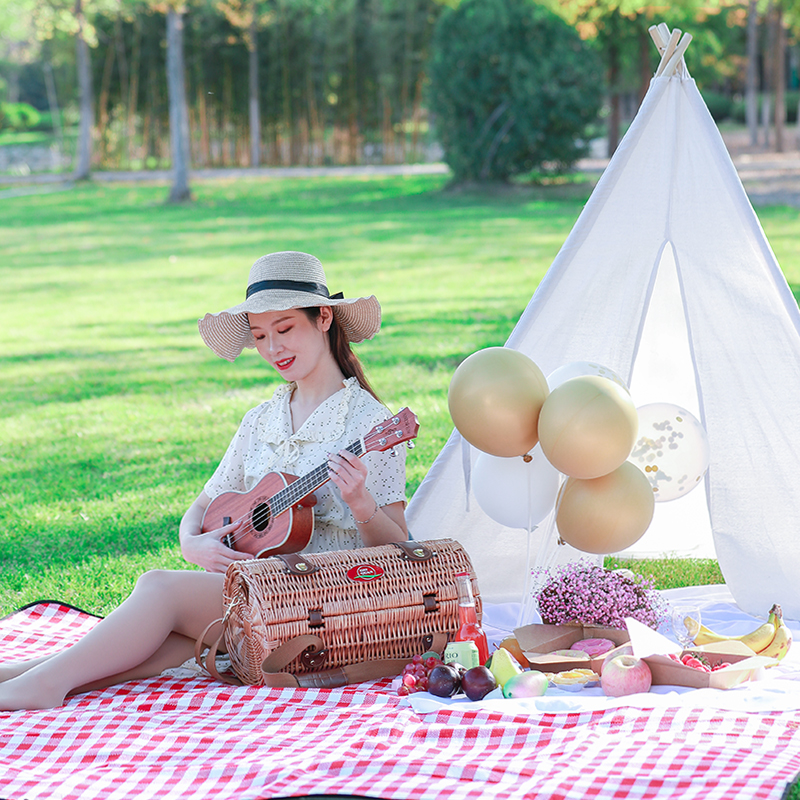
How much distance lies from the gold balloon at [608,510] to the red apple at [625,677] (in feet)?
1.17

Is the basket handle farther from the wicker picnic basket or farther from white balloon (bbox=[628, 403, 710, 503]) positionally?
white balloon (bbox=[628, 403, 710, 503])

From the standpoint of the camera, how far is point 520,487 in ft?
9.93

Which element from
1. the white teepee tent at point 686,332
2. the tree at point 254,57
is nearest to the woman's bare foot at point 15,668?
the white teepee tent at point 686,332

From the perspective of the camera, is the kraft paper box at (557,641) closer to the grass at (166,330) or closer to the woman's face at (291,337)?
the grass at (166,330)

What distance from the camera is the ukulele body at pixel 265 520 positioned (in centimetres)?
289

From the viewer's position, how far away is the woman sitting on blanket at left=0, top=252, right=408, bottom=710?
2.66m

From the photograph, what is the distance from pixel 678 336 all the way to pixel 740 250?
370mm

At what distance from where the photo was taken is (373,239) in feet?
42.9

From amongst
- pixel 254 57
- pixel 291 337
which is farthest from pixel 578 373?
pixel 254 57

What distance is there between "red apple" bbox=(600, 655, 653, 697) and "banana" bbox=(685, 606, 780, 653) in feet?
1.22

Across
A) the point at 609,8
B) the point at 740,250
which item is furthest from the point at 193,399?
the point at 609,8

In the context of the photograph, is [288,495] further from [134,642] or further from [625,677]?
[625,677]

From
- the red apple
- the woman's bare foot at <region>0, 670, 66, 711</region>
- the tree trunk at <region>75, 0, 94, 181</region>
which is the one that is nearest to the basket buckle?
the woman's bare foot at <region>0, 670, 66, 711</region>

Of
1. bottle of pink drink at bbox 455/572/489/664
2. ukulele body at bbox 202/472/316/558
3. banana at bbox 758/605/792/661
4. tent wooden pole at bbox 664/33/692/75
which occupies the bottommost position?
banana at bbox 758/605/792/661
